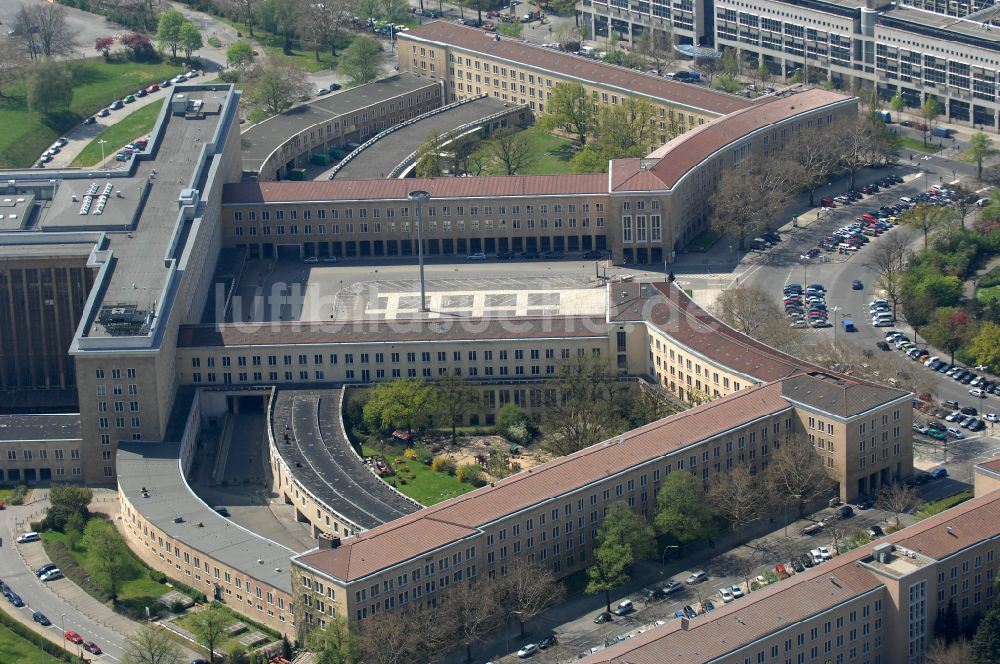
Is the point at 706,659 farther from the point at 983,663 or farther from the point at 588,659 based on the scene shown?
the point at 983,663

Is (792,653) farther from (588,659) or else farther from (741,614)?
(588,659)

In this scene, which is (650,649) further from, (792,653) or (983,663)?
(983,663)

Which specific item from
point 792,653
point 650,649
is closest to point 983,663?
point 792,653

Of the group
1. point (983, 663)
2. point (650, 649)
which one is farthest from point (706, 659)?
point (983, 663)

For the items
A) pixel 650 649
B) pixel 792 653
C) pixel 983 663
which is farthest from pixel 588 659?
pixel 983 663

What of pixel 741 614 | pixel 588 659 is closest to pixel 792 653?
pixel 741 614

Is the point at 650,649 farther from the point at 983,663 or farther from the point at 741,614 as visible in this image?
the point at 983,663
